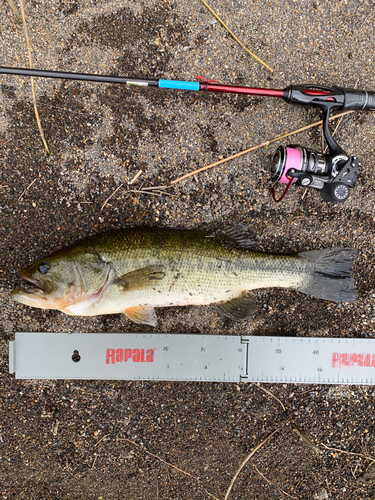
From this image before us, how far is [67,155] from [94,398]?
2412 millimetres

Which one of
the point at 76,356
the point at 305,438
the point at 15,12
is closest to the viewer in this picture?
the point at 15,12

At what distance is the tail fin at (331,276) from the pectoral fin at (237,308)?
518 mm

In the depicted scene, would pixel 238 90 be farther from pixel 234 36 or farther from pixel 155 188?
pixel 155 188

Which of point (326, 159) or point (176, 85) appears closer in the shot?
point (176, 85)

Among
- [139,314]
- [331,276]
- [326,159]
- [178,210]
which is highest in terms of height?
[326,159]

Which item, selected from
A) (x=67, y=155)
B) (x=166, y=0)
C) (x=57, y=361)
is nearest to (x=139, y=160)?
(x=67, y=155)

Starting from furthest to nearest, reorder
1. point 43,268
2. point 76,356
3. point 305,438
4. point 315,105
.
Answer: point 305,438 → point 76,356 → point 315,105 → point 43,268

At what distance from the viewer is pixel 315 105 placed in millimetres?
2688

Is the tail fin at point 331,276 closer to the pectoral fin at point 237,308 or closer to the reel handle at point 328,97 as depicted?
the pectoral fin at point 237,308

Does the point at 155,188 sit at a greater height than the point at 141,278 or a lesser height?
greater

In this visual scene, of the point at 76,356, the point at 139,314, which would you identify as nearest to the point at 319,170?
the point at 139,314

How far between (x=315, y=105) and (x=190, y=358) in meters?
2.57

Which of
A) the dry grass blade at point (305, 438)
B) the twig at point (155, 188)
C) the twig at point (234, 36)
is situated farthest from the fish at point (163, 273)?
the twig at point (234, 36)

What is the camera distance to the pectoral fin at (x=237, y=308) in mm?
2914
